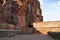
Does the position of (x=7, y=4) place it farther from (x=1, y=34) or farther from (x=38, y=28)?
(x=1, y=34)

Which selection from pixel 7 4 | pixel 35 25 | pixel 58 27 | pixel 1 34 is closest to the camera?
pixel 1 34

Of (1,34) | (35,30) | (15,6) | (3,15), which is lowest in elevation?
(35,30)

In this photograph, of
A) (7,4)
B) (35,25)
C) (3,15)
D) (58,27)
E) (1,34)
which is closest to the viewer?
(1,34)

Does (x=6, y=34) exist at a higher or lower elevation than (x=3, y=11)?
lower

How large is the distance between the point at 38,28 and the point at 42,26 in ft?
1.85

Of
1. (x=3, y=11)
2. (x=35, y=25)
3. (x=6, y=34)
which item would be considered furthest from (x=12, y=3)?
(x=6, y=34)

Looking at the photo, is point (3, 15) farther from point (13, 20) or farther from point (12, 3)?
point (12, 3)

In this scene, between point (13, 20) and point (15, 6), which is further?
point (15, 6)

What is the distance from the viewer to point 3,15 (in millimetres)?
12711

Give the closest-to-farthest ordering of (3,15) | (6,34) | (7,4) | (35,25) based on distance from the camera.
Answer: (6,34) → (3,15) → (7,4) → (35,25)

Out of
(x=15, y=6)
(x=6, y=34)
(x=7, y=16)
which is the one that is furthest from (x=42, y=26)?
(x=6, y=34)

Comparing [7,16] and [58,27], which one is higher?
[7,16]

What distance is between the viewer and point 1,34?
6.33 meters

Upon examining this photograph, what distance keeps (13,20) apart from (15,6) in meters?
2.42
